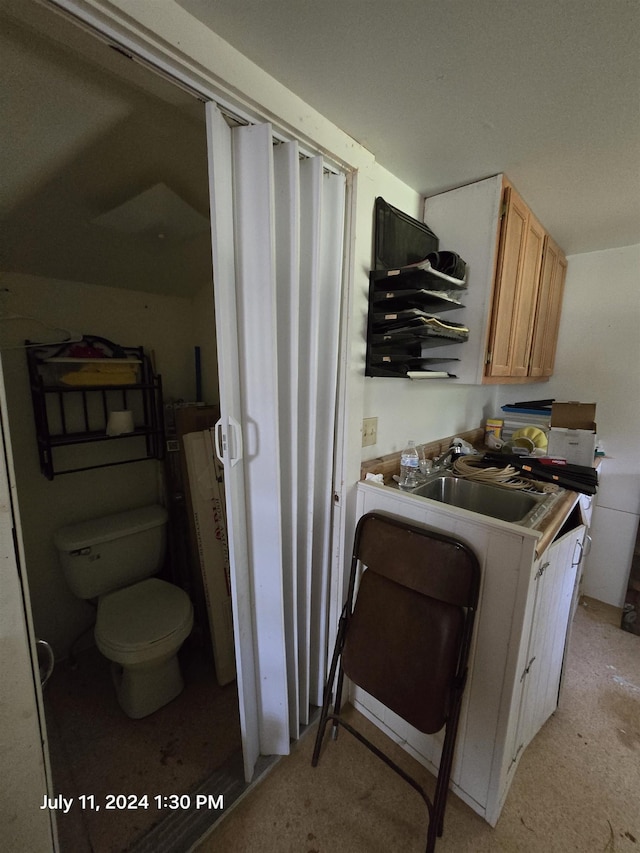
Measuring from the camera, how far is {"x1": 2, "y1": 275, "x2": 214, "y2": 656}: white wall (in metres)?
1.42

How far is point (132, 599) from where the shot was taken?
1.56m

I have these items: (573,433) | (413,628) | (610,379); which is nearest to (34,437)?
(413,628)

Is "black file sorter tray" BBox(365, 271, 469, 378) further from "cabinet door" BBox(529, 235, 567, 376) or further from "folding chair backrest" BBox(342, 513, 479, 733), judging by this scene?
"cabinet door" BBox(529, 235, 567, 376)

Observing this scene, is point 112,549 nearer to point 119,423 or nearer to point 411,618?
point 119,423

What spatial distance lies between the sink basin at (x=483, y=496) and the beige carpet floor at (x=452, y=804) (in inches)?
37.1

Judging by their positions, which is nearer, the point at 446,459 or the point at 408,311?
the point at 408,311

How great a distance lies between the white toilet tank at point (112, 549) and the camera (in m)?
1.50

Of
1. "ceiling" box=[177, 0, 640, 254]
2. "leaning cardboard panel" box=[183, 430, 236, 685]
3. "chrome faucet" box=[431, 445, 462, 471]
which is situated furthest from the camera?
"chrome faucet" box=[431, 445, 462, 471]

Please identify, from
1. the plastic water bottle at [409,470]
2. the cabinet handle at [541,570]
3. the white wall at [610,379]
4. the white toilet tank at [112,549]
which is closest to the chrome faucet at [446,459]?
the plastic water bottle at [409,470]

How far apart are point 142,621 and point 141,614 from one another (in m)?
0.05

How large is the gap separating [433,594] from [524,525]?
369mm

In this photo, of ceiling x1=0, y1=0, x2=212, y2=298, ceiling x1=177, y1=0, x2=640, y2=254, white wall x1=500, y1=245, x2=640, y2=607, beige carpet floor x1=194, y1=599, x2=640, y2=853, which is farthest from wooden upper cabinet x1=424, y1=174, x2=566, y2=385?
beige carpet floor x1=194, y1=599, x2=640, y2=853

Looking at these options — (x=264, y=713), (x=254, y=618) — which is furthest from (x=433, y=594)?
(x=264, y=713)

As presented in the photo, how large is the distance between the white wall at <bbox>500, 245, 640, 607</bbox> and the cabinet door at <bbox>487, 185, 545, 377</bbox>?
71 centimetres
